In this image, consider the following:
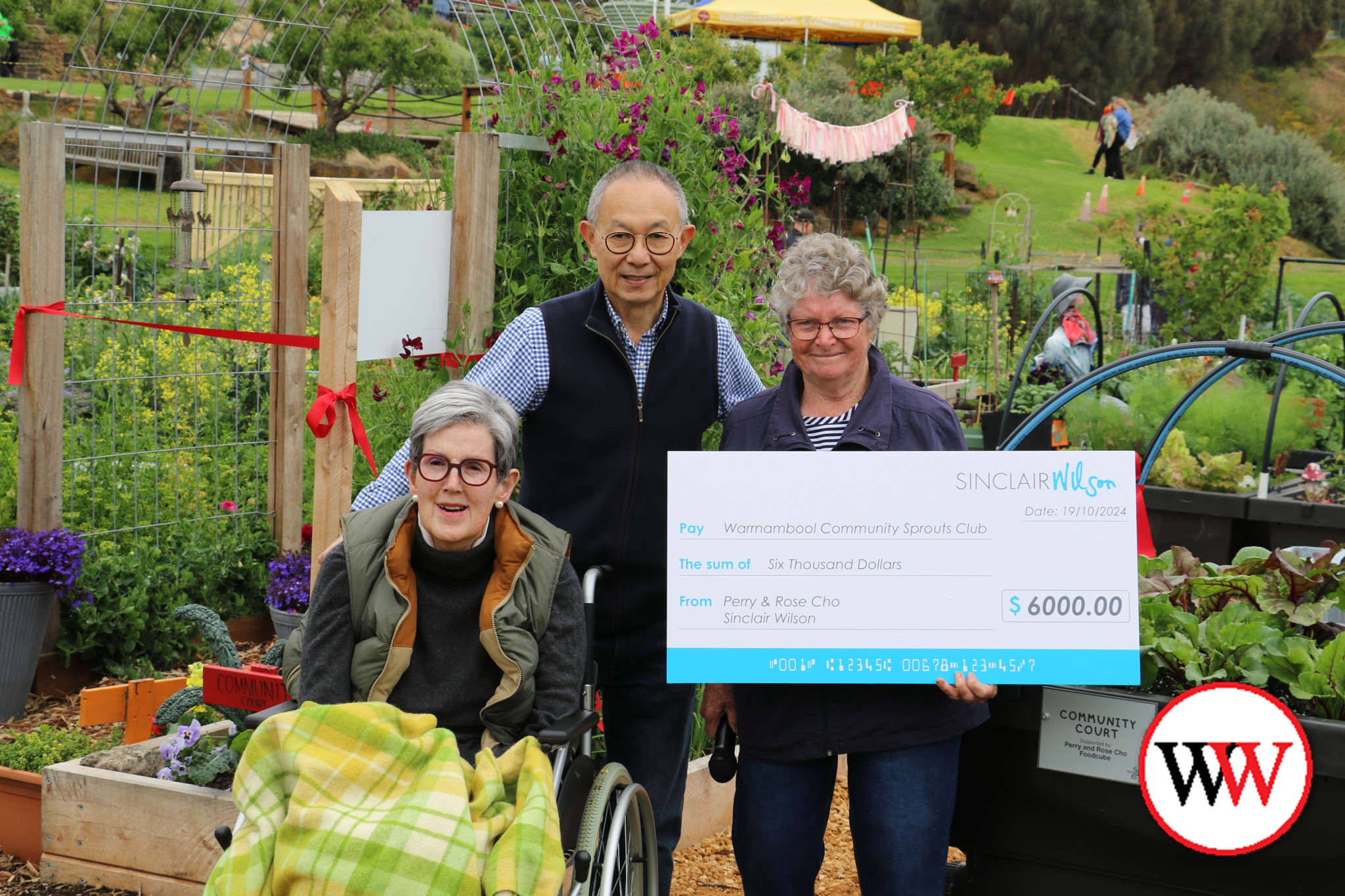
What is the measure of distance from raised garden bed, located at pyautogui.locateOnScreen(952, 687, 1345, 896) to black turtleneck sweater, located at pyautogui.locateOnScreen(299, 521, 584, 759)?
734 mm

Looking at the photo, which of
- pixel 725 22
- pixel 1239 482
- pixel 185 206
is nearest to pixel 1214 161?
pixel 725 22

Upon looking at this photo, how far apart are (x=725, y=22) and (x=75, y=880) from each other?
1854cm

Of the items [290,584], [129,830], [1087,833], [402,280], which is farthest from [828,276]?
[290,584]

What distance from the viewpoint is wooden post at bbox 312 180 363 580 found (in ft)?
8.37

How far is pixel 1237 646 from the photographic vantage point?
1.92 m

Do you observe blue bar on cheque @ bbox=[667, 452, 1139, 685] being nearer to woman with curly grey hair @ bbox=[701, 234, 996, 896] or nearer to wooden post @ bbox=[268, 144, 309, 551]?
woman with curly grey hair @ bbox=[701, 234, 996, 896]

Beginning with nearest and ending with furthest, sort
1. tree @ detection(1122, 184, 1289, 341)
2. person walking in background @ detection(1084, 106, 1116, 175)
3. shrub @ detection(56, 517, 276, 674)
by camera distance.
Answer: shrub @ detection(56, 517, 276, 674) → tree @ detection(1122, 184, 1289, 341) → person walking in background @ detection(1084, 106, 1116, 175)

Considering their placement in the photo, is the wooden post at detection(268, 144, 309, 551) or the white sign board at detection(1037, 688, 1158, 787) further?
the wooden post at detection(268, 144, 309, 551)

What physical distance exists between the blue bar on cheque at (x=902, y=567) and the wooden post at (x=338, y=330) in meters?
1.02

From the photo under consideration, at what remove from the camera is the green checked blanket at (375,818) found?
1.63m

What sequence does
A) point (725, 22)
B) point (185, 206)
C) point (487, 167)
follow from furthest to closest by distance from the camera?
point (725, 22) → point (185, 206) → point (487, 167)

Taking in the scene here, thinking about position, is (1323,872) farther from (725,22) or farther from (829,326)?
(725,22)

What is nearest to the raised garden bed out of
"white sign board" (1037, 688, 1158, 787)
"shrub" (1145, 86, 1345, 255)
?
"white sign board" (1037, 688, 1158, 787)

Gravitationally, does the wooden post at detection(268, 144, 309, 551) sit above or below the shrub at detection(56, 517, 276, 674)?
above
